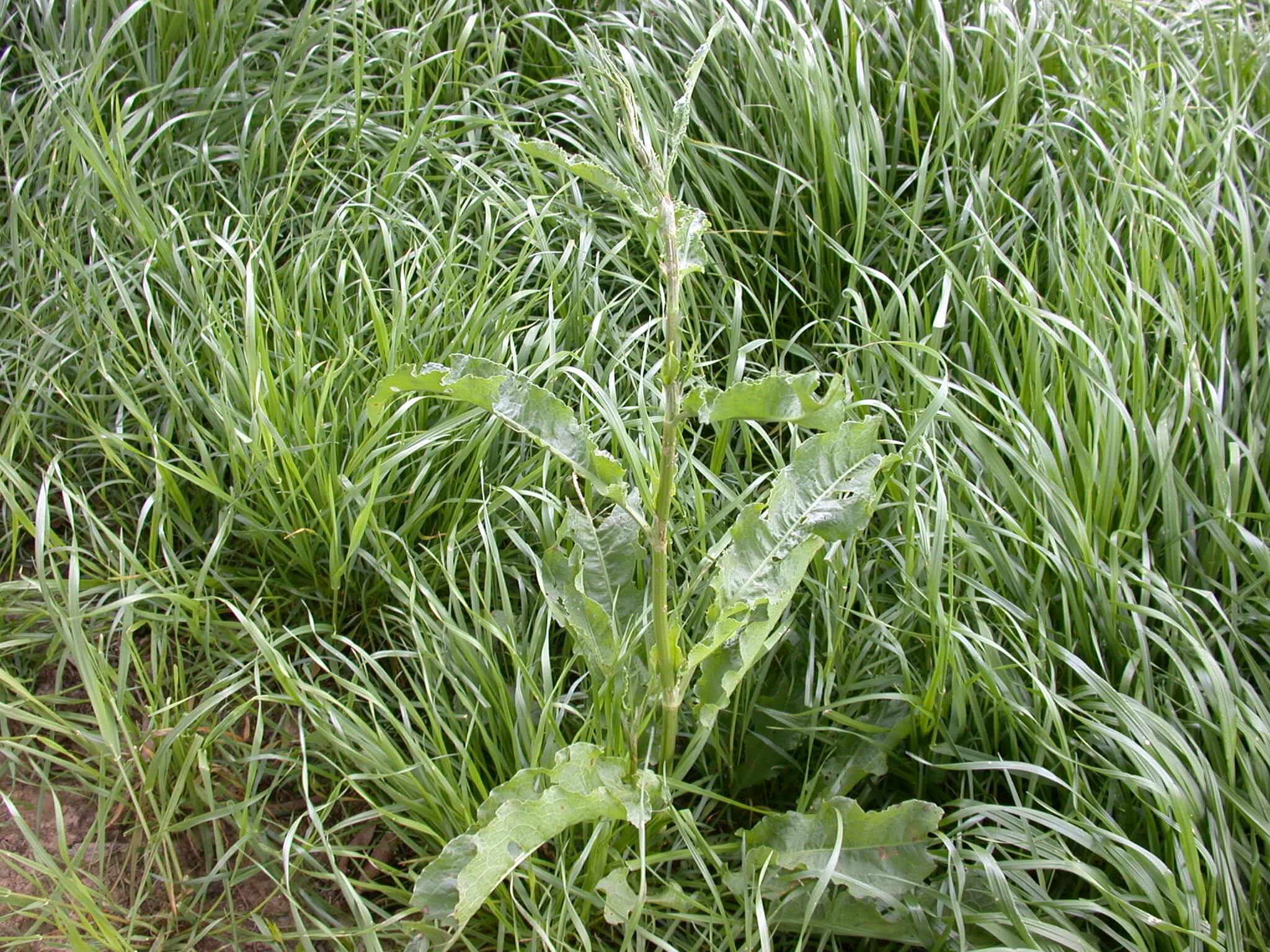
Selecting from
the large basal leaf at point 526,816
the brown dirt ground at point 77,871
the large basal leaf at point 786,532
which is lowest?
the brown dirt ground at point 77,871

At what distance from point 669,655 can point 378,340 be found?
874mm

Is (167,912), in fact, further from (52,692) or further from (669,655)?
(669,655)

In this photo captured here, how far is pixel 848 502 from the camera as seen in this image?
1.47 meters

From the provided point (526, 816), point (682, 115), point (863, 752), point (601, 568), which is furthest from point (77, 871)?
point (682, 115)

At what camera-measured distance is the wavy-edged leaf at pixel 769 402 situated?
3.96 ft

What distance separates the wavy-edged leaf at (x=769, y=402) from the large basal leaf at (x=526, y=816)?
18.8 inches

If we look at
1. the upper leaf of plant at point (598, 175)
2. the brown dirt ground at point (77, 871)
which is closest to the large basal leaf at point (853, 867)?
the brown dirt ground at point (77, 871)

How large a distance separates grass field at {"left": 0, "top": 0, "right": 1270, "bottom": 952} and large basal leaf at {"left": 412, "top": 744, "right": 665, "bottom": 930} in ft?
0.25

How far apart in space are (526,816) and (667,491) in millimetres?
433

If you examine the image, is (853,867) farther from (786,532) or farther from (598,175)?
(598,175)

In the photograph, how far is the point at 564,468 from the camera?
6.34 ft

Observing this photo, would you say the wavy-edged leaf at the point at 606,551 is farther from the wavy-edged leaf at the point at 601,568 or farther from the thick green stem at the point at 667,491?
the thick green stem at the point at 667,491

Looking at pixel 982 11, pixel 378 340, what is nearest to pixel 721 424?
pixel 378 340

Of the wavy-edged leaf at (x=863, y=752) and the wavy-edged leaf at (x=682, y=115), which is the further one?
the wavy-edged leaf at (x=863, y=752)
